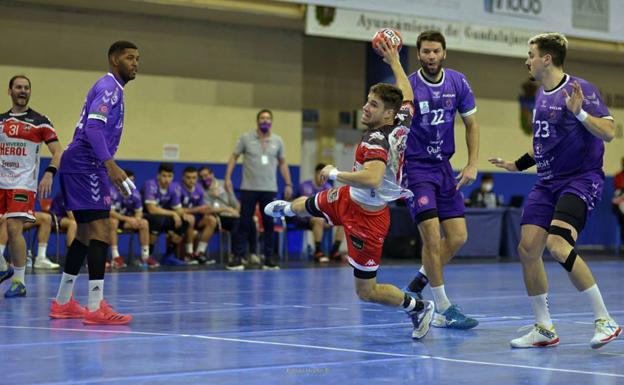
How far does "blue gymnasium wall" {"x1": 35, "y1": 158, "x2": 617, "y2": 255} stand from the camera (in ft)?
60.3

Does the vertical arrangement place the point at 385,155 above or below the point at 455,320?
above

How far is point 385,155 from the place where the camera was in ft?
21.4

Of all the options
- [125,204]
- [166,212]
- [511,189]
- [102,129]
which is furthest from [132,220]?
[511,189]

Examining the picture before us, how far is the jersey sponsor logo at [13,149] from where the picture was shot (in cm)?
1009

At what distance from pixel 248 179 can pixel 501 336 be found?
8.32 meters

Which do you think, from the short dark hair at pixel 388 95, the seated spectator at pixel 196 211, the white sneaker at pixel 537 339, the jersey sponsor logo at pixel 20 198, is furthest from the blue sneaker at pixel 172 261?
the white sneaker at pixel 537 339

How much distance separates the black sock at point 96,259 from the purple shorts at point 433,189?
92.2 inches

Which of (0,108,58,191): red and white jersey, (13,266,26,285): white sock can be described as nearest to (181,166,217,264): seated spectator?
(0,108,58,191): red and white jersey

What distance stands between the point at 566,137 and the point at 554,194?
382 mm

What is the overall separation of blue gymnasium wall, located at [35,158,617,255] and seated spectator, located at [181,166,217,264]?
Result: 2188mm

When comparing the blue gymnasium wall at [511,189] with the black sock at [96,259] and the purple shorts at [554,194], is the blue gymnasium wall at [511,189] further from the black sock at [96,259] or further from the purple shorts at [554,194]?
the purple shorts at [554,194]

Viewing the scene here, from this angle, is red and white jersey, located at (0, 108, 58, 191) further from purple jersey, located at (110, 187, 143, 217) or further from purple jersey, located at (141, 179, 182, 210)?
purple jersey, located at (141, 179, 182, 210)

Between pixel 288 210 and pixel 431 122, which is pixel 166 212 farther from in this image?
pixel 288 210

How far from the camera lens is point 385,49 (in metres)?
7.19
